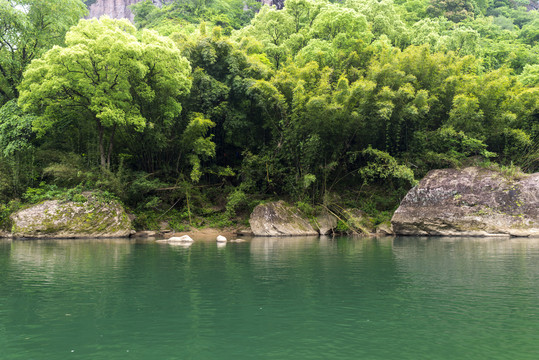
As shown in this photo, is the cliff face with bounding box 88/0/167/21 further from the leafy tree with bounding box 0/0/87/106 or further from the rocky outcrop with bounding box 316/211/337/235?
the rocky outcrop with bounding box 316/211/337/235

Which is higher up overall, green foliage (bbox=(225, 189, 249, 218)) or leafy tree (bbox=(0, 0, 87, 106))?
leafy tree (bbox=(0, 0, 87, 106))

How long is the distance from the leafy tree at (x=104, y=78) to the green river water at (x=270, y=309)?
12096 mm

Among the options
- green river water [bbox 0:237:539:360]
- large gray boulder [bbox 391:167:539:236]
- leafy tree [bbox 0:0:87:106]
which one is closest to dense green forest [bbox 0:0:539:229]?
leafy tree [bbox 0:0:87:106]

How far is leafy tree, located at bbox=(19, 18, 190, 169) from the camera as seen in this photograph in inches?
858

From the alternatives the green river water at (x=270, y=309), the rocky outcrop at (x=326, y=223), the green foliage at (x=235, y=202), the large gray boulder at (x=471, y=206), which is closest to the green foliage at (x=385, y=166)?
the large gray boulder at (x=471, y=206)

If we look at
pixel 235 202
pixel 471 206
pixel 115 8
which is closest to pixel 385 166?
pixel 471 206

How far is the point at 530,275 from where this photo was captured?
9.86 metres

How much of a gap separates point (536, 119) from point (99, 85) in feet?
83.7

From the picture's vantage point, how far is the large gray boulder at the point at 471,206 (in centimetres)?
2114

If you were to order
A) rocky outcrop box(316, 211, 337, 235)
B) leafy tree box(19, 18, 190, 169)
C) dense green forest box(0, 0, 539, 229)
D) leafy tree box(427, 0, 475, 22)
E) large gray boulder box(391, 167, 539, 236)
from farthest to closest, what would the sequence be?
leafy tree box(427, 0, 475, 22)
rocky outcrop box(316, 211, 337, 235)
dense green forest box(0, 0, 539, 229)
leafy tree box(19, 18, 190, 169)
large gray boulder box(391, 167, 539, 236)

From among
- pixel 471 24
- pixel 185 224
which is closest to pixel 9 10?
pixel 185 224

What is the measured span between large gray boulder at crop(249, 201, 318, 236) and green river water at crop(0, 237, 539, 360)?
34.7 feet

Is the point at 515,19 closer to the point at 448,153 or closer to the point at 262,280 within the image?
the point at 448,153

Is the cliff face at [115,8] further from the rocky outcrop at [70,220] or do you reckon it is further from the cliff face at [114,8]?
the rocky outcrop at [70,220]
